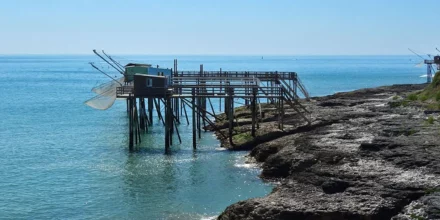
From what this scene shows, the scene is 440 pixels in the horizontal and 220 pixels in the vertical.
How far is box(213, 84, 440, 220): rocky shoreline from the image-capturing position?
21.9 m

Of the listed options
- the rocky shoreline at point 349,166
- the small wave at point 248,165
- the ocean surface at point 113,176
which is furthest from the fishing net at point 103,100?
the small wave at point 248,165

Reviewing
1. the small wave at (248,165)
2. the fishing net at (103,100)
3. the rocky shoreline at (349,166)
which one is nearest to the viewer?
the rocky shoreline at (349,166)

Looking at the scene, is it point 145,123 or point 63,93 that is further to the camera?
point 63,93

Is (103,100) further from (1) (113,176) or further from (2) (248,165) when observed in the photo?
(2) (248,165)

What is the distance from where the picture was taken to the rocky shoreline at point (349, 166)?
71.9 ft

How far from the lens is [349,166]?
27.3 meters

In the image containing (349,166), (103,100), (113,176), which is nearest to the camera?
(349,166)

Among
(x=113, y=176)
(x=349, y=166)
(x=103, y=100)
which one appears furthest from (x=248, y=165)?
(x=103, y=100)

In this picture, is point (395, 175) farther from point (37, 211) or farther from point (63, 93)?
point (63, 93)

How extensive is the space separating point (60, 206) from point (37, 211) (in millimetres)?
1154

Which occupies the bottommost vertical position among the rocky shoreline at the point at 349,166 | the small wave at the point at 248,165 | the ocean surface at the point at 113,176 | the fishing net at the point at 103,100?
the ocean surface at the point at 113,176

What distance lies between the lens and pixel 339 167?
89.9 ft

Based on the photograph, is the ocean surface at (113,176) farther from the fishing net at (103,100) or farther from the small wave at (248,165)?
the fishing net at (103,100)

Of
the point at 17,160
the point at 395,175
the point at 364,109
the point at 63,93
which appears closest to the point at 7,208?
the point at 17,160
